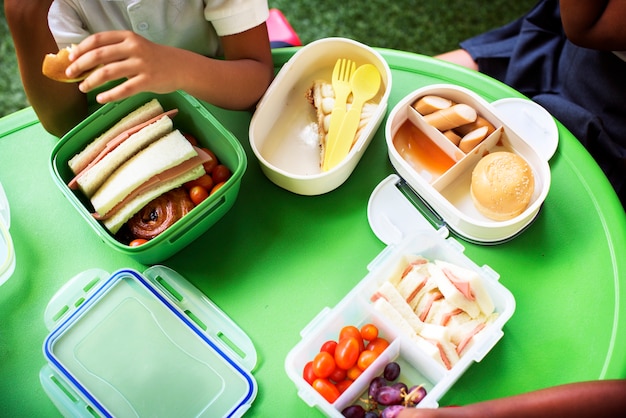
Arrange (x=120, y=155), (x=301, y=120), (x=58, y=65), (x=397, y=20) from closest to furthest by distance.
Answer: (x=58, y=65)
(x=120, y=155)
(x=301, y=120)
(x=397, y=20)

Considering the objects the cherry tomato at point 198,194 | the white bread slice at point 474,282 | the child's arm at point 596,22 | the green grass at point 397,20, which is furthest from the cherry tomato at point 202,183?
the green grass at point 397,20

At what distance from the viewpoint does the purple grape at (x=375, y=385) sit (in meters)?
0.74

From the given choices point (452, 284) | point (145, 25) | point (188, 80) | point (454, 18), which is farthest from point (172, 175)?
point (454, 18)

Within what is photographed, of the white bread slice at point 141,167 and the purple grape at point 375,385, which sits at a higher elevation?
the white bread slice at point 141,167

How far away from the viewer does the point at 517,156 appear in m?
0.83

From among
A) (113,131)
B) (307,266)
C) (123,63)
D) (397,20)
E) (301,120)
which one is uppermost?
(123,63)

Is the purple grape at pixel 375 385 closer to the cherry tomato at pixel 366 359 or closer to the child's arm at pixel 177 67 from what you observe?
the cherry tomato at pixel 366 359

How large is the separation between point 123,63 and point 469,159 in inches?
18.7

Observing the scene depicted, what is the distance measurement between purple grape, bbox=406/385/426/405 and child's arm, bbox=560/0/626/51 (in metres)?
0.60

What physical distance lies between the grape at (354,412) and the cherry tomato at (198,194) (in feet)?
1.08

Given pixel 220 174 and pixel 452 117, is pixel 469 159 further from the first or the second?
pixel 220 174

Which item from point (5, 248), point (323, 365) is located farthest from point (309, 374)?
point (5, 248)

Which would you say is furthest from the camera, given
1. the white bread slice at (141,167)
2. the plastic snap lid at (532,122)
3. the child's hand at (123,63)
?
the plastic snap lid at (532,122)

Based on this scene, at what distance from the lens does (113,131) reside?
2.73 feet
